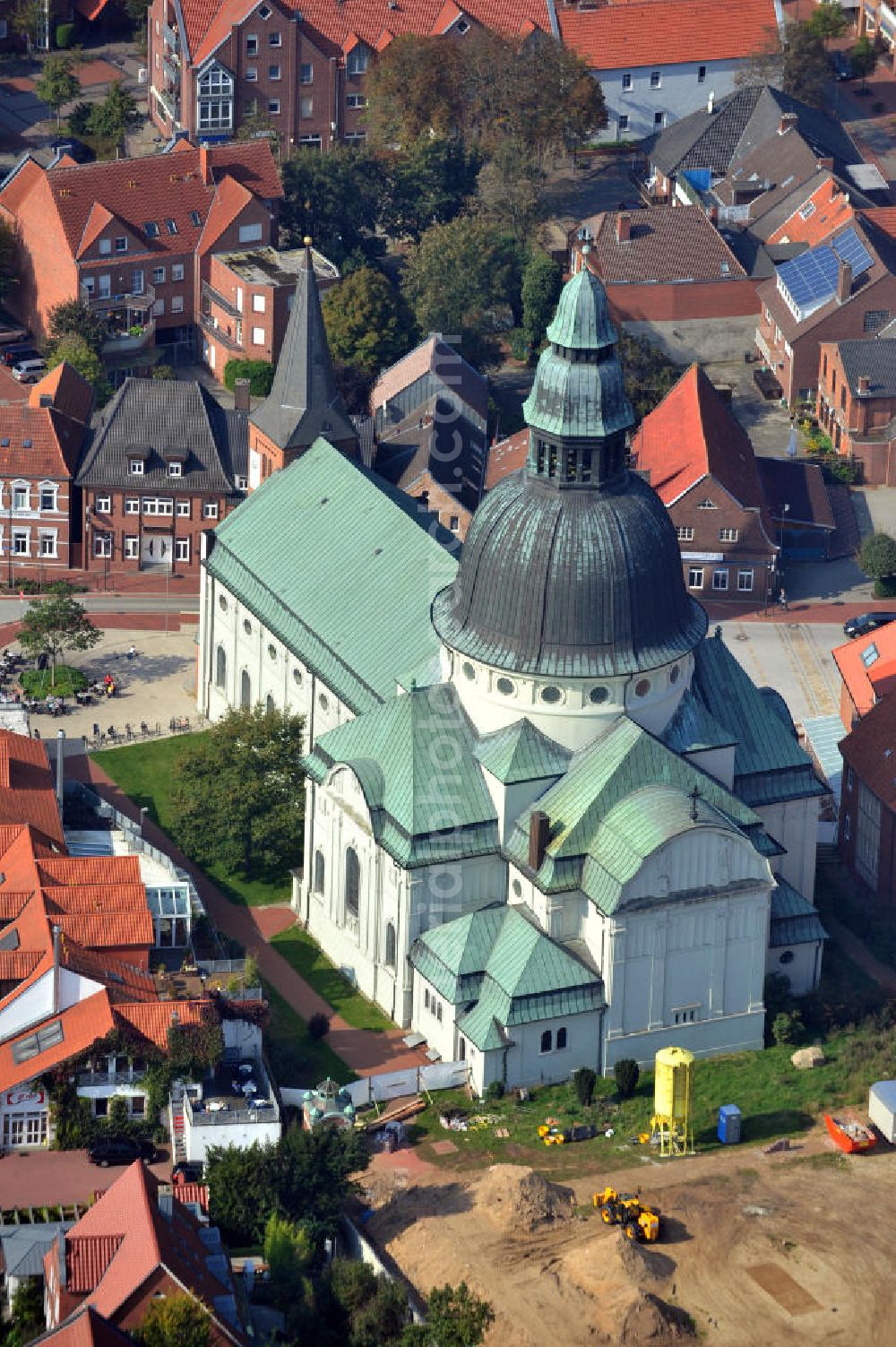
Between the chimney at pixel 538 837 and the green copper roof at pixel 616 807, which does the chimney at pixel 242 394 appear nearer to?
the green copper roof at pixel 616 807

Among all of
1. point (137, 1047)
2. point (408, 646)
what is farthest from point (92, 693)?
point (137, 1047)

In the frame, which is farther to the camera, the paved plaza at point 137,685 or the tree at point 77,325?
the tree at point 77,325

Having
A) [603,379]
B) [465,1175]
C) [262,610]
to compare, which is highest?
[603,379]

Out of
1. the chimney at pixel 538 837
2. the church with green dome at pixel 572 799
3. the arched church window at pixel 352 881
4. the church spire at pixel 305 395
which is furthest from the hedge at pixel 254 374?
the chimney at pixel 538 837

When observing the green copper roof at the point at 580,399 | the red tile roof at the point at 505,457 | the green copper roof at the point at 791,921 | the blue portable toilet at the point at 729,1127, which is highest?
the green copper roof at the point at 580,399

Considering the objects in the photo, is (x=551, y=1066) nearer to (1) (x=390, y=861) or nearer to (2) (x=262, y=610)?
(1) (x=390, y=861)
